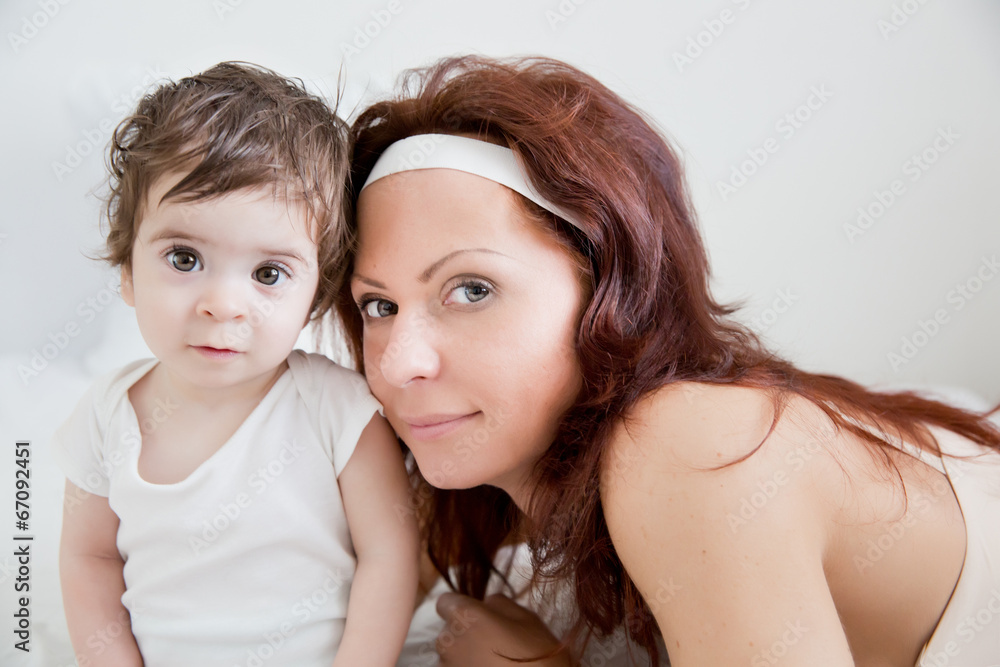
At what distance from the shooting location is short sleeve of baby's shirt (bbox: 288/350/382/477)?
1.24 metres

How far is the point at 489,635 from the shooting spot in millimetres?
1438

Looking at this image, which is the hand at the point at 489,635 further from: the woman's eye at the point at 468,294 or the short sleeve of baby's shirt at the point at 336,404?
the woman's eye at the point at 468,294

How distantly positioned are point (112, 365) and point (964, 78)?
2.42m

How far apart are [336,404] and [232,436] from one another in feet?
0.57

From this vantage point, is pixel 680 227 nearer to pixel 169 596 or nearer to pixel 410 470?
pixel 410 470

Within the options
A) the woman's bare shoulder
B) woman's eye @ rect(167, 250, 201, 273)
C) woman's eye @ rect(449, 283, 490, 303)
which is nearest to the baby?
woman's eye @ rect(167, 250, 201, 273)

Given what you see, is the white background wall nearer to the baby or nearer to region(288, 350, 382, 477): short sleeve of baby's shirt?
the baby

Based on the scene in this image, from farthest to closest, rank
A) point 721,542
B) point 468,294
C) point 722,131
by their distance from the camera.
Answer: point 722,131, point 468,294, point 721,542

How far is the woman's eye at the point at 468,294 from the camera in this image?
115 cm

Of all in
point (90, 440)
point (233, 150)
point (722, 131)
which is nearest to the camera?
point (233, 150)

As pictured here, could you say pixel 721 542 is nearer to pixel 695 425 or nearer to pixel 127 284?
pixel 695 425

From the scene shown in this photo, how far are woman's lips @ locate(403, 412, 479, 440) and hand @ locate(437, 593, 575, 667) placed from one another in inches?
19.2

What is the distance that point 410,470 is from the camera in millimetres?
1545

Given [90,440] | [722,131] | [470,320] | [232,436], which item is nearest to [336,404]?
[232,436]
